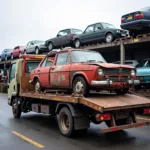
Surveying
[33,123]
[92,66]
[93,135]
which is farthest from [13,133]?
[92,66]

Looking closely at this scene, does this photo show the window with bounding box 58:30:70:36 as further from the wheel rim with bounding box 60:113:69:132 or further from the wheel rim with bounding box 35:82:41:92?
the wheel rim with bounding box 60:113:69:132

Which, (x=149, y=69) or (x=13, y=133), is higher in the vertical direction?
(x=149, y=69)

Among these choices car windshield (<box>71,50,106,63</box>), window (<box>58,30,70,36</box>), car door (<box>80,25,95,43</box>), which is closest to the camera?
car windshield (<box>71,50,106,63</box>)

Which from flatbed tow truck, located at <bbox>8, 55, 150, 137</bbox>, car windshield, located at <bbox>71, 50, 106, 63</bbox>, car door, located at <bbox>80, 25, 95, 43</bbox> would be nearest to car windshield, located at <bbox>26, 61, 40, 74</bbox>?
flatbed tow truck, located at <bbox>8, 55, 150, 137</bbox>

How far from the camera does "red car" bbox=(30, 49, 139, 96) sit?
6.90m

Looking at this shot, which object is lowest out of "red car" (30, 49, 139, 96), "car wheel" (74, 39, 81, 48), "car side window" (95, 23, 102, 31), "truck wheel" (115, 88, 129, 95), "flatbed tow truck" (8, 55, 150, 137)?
"flatbed tow truck" (8, 55, 150, 137)

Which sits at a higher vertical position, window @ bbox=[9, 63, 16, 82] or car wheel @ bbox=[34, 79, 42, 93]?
window @ bbox=[9, 63, 16, 82]

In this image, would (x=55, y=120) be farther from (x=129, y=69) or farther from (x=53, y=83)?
(x=129, y=69)

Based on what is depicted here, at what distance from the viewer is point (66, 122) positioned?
24.1 ft

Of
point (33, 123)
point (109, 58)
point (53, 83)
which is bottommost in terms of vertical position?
point (33, 123)

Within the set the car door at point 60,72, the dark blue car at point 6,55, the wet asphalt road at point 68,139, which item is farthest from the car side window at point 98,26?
the dark blue car at point 6,55

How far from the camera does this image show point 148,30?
43.6 ft

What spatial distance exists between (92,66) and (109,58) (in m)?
14.6

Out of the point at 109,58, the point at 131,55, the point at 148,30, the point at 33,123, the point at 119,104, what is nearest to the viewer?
the point at 119,104
